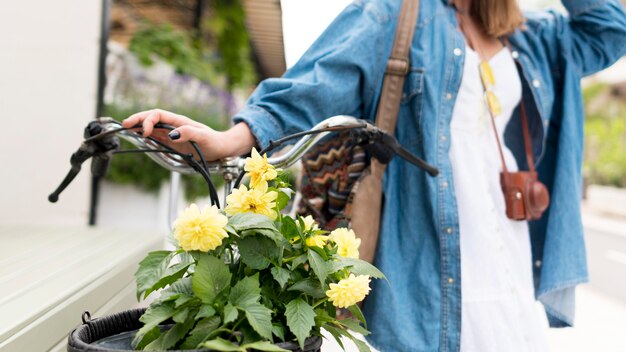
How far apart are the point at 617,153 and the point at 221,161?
2194 centimetres

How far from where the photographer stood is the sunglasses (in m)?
1.73

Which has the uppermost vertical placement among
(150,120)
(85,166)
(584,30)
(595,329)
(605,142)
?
(584,30)

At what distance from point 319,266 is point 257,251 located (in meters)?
0.08

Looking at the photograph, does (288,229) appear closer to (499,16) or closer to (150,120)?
(150,120)

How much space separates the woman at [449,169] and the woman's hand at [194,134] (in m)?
0.03

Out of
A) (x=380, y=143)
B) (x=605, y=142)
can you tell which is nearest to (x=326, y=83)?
(x=380, y=143)

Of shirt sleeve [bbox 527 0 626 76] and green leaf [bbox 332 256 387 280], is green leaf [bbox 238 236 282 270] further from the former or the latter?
shirt sleeve [bbox 527 0 626 76]

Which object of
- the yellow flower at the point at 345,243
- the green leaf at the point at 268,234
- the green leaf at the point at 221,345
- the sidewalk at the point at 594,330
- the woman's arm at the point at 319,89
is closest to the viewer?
the green leaf at the point at 221,345

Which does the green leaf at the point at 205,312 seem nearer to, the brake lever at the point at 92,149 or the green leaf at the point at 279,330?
the green leaf at the point at 279,330

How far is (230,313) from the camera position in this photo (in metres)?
0.70

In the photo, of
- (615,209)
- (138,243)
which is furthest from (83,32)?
(615,209)

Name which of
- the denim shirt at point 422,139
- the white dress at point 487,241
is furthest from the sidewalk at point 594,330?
the white dress at point 487,241

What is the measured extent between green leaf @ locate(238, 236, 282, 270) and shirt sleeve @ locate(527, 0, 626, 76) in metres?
1.55

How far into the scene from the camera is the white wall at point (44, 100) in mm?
2779
